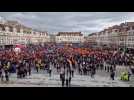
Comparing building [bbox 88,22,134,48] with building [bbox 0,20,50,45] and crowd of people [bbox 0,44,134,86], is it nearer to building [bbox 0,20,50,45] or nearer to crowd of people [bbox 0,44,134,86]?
crowd of people [bbox 0,44,134,86]

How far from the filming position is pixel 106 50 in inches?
240

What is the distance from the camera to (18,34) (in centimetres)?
603

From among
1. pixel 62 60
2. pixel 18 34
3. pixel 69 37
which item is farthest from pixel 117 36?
pixel 18 34

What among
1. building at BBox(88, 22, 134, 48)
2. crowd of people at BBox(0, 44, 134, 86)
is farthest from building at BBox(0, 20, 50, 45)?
building at BBox(88, 22, 134, 48)

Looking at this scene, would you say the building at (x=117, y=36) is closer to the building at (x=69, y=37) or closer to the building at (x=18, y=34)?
the building at (x=69, y=37)

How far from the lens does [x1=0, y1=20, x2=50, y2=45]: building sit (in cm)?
583

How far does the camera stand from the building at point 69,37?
5.94m

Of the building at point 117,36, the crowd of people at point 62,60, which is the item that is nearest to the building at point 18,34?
the crowd of people at point 62,60

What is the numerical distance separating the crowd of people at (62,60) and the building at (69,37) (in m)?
0.14
